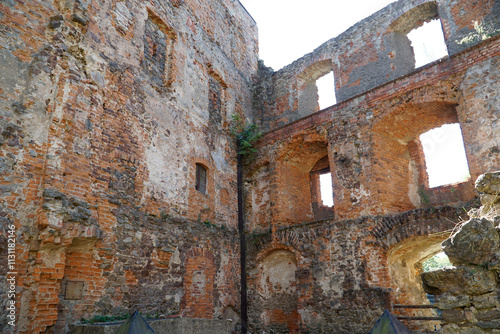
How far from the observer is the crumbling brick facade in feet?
19.7

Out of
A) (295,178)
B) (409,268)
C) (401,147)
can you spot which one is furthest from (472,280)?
(295,178)

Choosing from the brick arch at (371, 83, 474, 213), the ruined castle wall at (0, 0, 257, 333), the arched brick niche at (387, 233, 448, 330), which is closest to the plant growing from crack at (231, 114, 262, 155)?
the ruined castle wall at (0, 0, 257, 333)

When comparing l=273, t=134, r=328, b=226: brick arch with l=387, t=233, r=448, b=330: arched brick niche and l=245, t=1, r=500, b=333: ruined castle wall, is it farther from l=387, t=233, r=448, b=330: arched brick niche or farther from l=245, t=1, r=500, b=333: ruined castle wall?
l=387, t=233, r=448, b=330: arched brick niche

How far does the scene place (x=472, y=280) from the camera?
423 cm

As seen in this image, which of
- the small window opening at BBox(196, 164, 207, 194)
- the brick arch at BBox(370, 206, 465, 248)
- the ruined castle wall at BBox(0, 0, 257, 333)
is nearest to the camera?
the ruined castle wall at BBox(0, 0, 257, 333)

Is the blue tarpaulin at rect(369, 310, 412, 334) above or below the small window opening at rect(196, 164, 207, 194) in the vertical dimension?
below

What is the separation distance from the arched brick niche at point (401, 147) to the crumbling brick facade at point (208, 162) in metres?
0.05

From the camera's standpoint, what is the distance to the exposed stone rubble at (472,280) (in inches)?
163

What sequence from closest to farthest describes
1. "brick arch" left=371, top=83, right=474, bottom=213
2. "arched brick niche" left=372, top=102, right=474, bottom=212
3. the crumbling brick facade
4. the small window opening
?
the crumbling brick facade, "brick arch" left=371, top=83, right=474, bottom=213, "arched brick niche" left=372, top=102, right=474, bottom=212, the small window opening

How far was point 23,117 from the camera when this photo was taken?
19.3 feet

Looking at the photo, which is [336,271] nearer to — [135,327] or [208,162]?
[208,162]

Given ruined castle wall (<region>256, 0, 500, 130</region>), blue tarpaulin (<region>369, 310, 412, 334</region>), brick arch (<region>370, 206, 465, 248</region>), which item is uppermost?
ruined castle wall (<region>256, 0, 500, 130</region>)

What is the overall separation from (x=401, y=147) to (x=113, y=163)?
286 inches

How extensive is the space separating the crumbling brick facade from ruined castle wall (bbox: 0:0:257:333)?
0.11 feet
